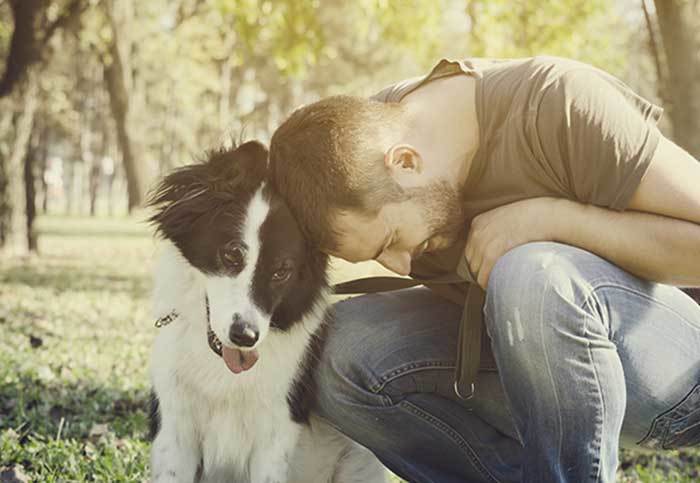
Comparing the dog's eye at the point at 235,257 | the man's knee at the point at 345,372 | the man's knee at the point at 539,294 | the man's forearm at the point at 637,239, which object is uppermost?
the man's forearm at the point at 637,239

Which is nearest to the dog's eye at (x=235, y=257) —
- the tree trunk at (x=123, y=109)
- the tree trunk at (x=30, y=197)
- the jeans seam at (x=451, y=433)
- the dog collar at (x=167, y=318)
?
the dog collar at (x=167, y=318)

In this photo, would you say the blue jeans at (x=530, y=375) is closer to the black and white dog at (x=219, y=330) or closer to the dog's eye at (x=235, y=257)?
the black and white dog at (x=219, y=330)

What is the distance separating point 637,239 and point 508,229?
39 centimetres

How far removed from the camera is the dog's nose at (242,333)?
2.73m

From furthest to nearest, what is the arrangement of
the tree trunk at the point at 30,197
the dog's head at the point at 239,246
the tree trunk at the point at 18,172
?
the tree trunk at the point at 30,197 < the tree trunk at the point at 18,172 < the dog's head at the point at 239,246

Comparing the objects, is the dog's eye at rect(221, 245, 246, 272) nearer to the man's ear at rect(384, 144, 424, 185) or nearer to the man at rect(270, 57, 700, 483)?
the man at rect(270, 57, 700, 483)

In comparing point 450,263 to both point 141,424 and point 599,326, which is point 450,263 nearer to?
point 599,326

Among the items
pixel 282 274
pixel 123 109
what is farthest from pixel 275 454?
pixel 123 109

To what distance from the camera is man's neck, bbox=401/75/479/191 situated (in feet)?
8.98

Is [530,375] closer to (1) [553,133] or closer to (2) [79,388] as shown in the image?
(1) [553,133]

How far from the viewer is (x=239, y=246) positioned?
288 cm

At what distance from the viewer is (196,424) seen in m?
3.09

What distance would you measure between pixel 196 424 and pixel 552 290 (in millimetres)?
1455

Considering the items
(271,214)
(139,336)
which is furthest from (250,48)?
(271,214)
